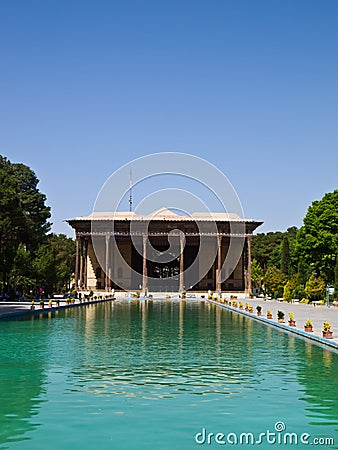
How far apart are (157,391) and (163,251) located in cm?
6310

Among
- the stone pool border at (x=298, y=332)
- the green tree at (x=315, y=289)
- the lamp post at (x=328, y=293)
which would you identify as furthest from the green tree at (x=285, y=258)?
the stone pool border at (x=298, y=332)

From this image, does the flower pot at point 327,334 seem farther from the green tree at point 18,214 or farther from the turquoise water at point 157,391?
the green tree at point 18,214

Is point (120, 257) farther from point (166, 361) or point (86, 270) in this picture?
point (166, 361)

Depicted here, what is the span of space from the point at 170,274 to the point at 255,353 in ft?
193

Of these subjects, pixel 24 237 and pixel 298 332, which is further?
pixel 24 237

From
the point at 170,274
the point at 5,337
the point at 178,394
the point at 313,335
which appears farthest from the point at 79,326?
the point at 170,274

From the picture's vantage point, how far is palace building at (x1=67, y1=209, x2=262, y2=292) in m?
63.5

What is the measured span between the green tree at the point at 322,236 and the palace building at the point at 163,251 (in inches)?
746

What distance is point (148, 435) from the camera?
738 cm

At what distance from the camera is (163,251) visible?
73.0m

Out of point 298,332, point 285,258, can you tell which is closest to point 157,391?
point 298,332

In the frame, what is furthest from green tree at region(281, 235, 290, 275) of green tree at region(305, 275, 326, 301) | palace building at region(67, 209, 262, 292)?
green tree at region(305, 275, 326, 301)

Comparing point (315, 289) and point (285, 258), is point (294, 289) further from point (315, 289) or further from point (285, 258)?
point (285, 258)

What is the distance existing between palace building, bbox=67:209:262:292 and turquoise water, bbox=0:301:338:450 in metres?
45.5
